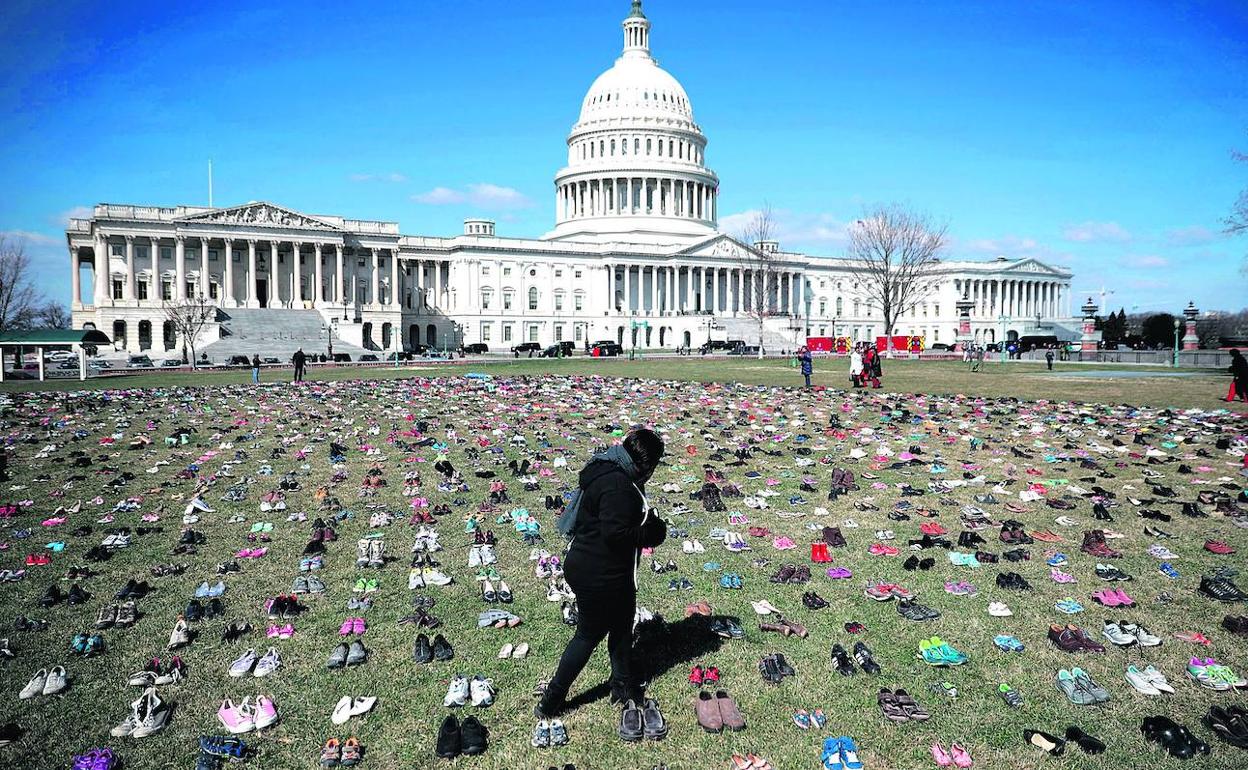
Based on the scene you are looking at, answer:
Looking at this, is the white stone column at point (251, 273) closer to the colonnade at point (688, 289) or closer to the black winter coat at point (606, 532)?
the colonnade at point (688, 289)

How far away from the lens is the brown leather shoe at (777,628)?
6.90 metres

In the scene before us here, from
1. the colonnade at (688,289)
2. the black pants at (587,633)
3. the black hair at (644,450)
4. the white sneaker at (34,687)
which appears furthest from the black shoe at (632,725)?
the colonnade at (688,289)

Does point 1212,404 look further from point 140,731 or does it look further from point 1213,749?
point 140,731

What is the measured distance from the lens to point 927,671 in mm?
6180

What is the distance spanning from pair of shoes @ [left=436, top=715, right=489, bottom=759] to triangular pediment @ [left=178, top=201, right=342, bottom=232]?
10180 centimetres

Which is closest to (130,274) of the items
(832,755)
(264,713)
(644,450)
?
(264,713)

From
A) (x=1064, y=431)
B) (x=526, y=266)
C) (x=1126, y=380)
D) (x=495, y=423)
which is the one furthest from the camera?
(x=526, y=266)

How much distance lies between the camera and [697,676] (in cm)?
611

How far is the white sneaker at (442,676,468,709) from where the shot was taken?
5762 mm

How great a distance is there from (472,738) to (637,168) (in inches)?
4947

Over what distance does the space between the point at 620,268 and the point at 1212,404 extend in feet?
329

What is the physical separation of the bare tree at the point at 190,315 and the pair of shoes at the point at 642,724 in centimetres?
7629

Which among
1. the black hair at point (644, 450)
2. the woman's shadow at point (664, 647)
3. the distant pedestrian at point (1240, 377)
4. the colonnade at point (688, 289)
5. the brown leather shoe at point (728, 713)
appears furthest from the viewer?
the colonnade at point (688, 289)

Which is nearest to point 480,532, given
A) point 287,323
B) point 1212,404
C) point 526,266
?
point 1212,404
